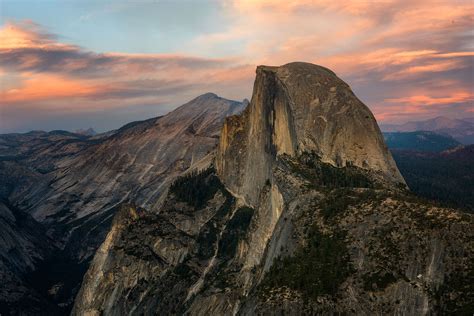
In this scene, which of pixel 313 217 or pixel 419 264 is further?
pixel 313 217

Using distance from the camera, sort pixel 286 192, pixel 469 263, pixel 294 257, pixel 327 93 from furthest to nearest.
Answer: pixel 327 93
pixel 286 192
pixel 294 257
pixel 469 263

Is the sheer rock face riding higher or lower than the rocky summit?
higher

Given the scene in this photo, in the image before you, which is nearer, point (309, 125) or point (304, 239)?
point (304, 239)

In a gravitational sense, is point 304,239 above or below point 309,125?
below

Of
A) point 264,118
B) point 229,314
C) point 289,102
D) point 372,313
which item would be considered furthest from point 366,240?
point 264,118

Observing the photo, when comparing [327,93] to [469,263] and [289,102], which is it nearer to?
[289,102]
